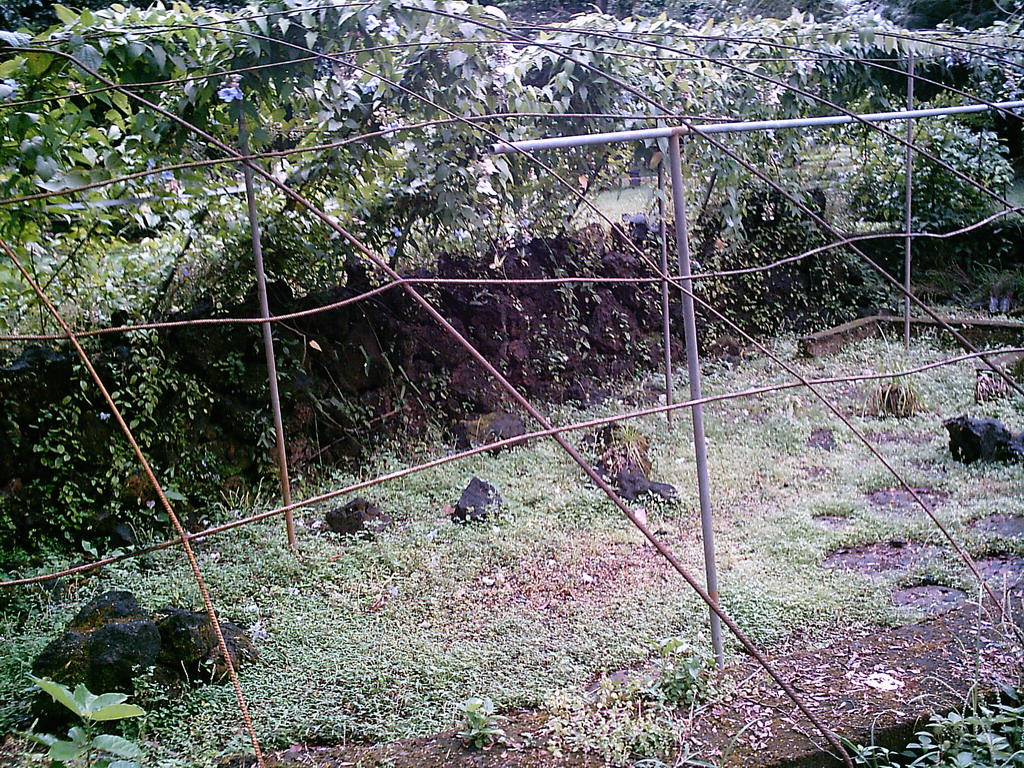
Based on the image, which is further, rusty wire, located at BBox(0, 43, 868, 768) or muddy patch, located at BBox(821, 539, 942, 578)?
muddy patch, located at BBox(821, 539, 942, 578)

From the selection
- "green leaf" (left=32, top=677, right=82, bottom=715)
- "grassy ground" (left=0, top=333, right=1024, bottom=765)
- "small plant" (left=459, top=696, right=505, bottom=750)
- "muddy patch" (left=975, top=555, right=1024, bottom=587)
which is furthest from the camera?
"muddy patch" (left=975, top=555, right=1024, bottom=587)

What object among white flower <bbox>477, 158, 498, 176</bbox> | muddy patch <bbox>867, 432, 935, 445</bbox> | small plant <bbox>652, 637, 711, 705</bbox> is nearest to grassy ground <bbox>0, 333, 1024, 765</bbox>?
muddy patch <bbox>867, 432, 935, 445</bbox>

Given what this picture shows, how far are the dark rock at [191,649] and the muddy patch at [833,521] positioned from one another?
92.3 inches

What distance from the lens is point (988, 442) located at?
4082mm

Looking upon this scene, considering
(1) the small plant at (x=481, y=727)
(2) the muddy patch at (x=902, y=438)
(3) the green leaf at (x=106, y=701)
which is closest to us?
(3) the green leaf at (x=106, y=701)

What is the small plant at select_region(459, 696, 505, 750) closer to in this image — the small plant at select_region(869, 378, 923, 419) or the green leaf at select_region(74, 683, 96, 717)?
the green leaf at select_region(74, 683, 96, 717)

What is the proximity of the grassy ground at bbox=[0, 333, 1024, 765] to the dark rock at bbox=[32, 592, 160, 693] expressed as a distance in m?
0.10

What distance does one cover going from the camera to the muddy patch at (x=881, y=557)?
3.21 m

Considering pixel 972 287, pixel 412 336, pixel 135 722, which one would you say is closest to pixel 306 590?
pixel 135 722

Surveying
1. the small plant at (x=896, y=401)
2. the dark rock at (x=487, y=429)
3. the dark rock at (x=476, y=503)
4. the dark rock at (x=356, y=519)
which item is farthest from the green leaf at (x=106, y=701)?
the small plant at (x=896, y=401)

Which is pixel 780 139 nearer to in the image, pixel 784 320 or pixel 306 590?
pixel 784 320

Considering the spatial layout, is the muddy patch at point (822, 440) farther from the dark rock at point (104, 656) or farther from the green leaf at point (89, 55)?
the green leaf at point (89, 55)

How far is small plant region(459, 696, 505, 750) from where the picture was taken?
86.4 inches

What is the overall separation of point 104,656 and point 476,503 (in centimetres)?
170
